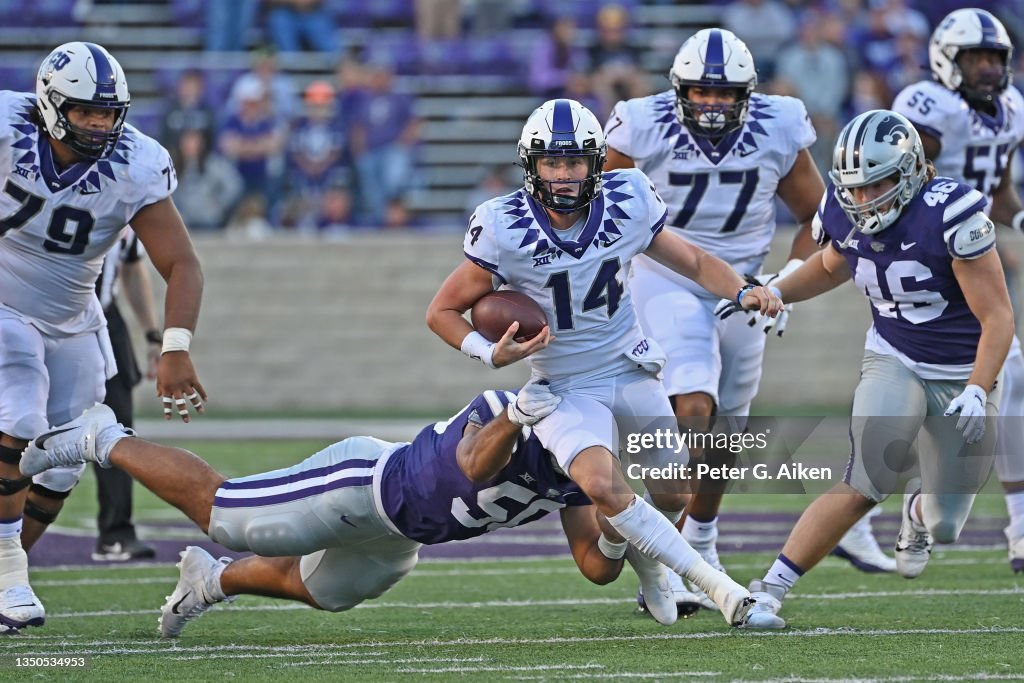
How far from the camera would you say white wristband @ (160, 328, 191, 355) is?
547 cm

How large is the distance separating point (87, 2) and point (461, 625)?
1085cm

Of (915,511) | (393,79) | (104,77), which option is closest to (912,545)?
(915,511)

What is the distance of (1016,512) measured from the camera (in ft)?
20.6

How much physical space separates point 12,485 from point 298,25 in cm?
945

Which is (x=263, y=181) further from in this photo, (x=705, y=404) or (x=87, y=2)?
(x=705, y=404)

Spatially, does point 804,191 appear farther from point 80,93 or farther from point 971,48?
point 80,93

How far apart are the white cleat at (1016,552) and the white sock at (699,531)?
1.18 meters

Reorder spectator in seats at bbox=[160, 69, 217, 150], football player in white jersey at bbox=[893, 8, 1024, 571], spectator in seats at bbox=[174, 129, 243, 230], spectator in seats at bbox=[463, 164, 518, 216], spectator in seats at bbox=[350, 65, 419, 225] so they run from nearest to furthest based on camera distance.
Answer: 1. football player in white jersey at bbox=[893, 8, 1024, 571]
2. spectator in seats at bbox=[174, 129, 243, 230]
3. spectator in seats at bbox=[160, 69, 217, 150]
4. spectator in seats at bbox=[350, 65, 419, 225]
5. spectator in seats at bbox=[463, 164, 518, 216]

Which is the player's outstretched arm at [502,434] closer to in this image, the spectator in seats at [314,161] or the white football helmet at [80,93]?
the white football helmet at [80,93]

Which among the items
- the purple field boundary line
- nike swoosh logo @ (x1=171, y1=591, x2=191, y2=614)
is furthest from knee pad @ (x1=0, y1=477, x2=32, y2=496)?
the purple field boundary line

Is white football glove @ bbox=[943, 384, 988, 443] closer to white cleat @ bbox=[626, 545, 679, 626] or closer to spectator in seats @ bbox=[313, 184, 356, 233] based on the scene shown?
white cleat @ bbox=[626, 545, 679, 626]

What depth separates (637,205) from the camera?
5242 millimetres

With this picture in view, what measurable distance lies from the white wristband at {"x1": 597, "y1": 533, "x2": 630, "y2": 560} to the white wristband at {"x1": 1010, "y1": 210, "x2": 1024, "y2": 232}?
9.13ft

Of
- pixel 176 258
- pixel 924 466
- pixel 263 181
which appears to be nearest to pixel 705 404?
pixel 924 466
